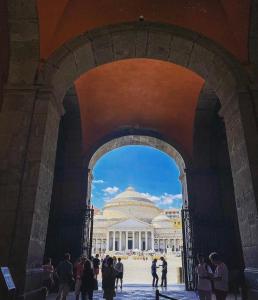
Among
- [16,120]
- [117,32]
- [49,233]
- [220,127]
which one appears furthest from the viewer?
[220,127]

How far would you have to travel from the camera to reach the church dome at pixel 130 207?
60.3 m

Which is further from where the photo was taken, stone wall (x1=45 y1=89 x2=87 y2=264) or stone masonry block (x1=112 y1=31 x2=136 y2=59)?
stone wall (x1=45 y1=89 x2=87 y2=264)

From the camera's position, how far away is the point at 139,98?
9703 millimetres

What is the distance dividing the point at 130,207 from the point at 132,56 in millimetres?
56583

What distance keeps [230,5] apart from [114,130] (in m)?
6.01

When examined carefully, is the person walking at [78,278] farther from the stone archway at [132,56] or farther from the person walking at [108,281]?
the stone archway at [132,56]

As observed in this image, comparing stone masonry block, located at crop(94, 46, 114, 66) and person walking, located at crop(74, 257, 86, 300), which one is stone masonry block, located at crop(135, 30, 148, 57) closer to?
stone masonry block, located at crop(94, 46, 114, 66)

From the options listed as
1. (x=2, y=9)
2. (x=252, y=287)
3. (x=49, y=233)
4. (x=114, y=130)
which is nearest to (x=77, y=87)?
(x=114, y=130)

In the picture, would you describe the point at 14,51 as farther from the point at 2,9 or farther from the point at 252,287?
the point at 252,287

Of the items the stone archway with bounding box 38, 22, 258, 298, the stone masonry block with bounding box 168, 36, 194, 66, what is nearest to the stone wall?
the stone archway with bounding box 38, 22, 258, 298

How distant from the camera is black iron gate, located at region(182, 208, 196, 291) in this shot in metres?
8.54

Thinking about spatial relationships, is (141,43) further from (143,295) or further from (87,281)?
(143,295)

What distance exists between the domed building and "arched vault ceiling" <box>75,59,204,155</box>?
46.2 meters

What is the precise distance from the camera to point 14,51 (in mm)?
5148
